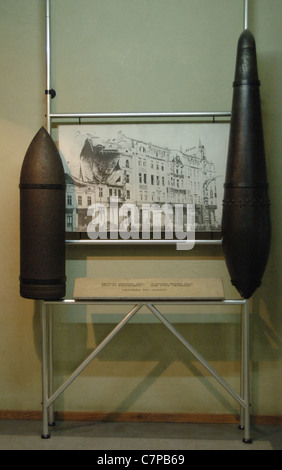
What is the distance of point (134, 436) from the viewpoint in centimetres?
305

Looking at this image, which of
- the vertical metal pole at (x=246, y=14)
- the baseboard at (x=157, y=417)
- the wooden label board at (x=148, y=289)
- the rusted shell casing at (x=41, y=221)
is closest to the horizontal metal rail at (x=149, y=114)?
the rusted shell casing at (x=41, y=221)

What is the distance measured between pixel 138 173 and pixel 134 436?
4.42ft

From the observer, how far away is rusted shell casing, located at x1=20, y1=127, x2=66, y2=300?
2.88m

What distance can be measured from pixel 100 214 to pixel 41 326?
68 cm

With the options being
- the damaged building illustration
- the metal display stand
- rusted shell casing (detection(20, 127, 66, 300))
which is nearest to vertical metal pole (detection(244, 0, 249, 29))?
the metal display stand

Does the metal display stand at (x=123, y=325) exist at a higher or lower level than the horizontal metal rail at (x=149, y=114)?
lower

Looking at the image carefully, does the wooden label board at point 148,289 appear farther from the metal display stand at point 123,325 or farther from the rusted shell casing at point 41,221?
the rusted shell casing at point 41,221

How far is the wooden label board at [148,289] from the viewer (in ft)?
9.64

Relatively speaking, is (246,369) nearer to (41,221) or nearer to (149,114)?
(41,221)

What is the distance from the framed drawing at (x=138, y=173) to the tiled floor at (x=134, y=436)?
1011 millimetres

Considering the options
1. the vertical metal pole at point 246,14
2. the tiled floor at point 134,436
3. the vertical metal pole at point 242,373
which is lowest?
the tiled floor at point 134,436

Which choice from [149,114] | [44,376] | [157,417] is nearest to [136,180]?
[149,114]

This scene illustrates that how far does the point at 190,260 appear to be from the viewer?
3.24 meters

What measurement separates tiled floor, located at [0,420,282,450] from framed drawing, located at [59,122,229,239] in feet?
3.32
